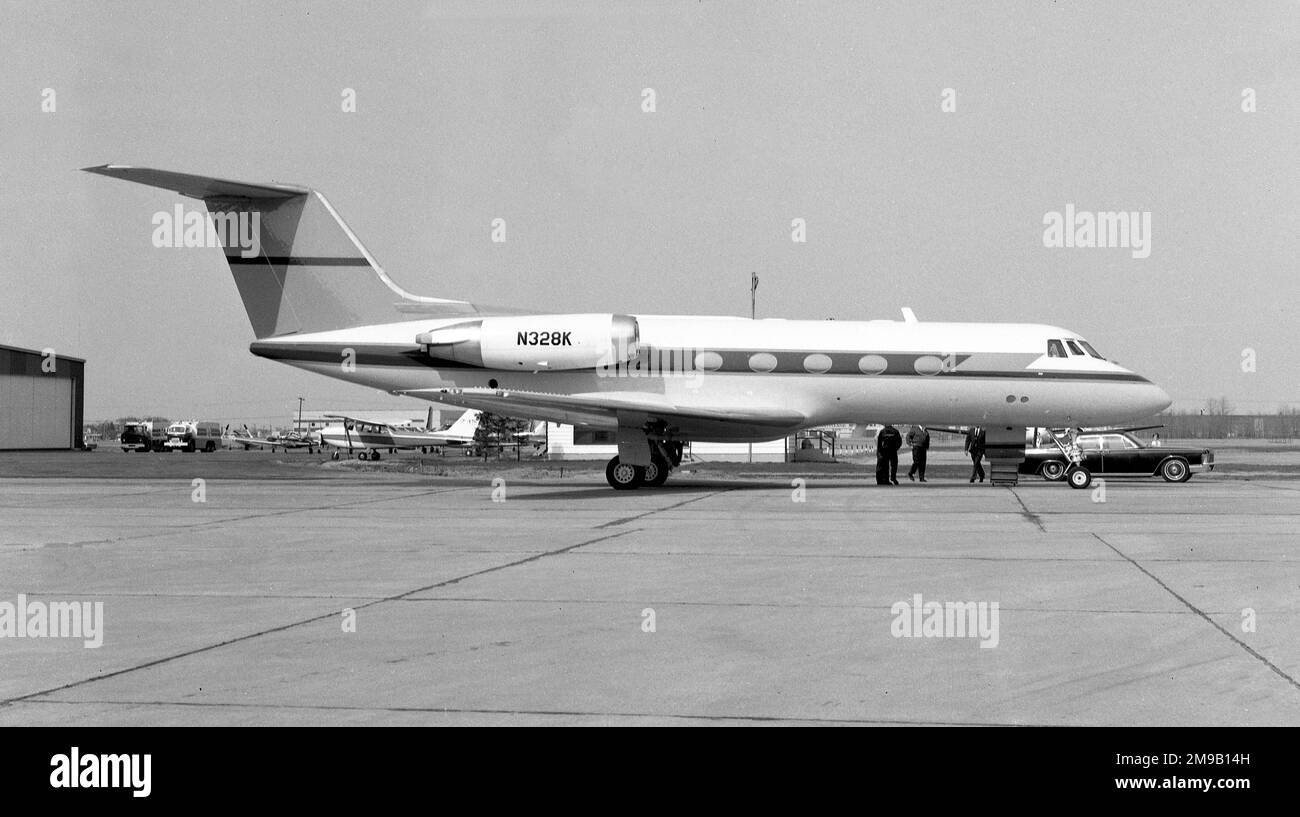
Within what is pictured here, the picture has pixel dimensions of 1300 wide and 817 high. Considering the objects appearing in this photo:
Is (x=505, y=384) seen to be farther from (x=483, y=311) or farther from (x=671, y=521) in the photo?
(x=671, y=521)

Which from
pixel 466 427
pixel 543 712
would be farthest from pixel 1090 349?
pixel 466 427

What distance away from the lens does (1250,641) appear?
22.3ft

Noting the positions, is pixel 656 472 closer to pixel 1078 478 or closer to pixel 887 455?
pixel 887 455

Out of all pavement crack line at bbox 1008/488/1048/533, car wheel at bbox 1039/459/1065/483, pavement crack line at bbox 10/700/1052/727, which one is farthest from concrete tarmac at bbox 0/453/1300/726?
car wheel at bbox 1039/459/1065/483

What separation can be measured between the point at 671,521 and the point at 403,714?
416 inches

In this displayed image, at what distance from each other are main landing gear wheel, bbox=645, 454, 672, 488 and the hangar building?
1966 inches

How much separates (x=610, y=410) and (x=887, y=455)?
23.7 ft

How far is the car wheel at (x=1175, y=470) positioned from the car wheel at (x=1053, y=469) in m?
2.65

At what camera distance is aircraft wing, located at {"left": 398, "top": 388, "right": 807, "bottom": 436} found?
22.2 metres

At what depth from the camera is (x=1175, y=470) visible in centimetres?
3022

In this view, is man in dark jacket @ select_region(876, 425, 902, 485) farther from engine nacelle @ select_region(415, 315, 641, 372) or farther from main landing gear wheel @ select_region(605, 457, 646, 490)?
engine nacelle @ select_region(415, 315, 641, 372)

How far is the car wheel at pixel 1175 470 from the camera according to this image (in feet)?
98.5
